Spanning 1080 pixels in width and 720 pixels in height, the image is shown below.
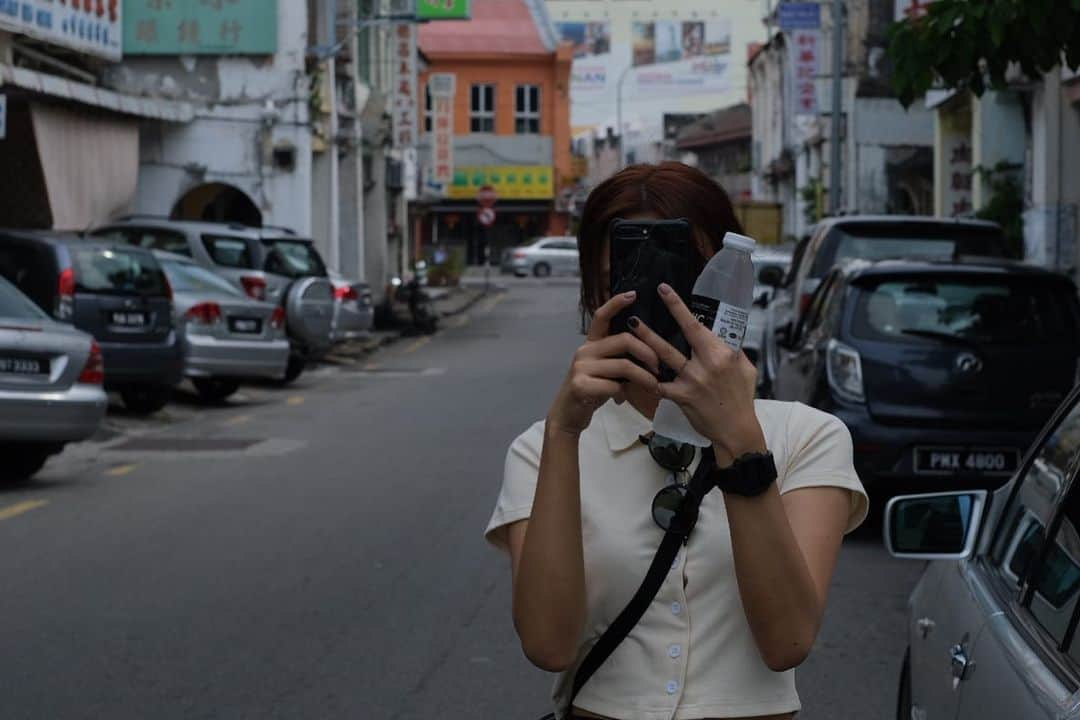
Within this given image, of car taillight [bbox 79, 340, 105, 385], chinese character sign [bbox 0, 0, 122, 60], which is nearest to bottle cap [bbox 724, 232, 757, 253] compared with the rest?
car taillight [bbox 79, 340, 105, 385]

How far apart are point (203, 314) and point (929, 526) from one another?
1551 cm

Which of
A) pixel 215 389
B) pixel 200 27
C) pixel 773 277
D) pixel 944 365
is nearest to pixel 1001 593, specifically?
pixel 944 365

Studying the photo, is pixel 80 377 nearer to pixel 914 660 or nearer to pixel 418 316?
pixel 914 660

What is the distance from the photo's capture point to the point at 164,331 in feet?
55.6

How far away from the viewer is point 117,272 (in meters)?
16.6

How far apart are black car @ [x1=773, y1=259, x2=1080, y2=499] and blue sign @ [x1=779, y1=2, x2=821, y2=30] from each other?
2745 cm

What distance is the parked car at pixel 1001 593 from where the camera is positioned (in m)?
3.03

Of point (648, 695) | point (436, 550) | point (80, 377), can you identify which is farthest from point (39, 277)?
point (648, 695)

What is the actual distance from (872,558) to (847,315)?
5.00 feet

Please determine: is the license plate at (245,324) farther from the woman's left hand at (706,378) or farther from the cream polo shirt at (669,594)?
the woman's left hand at (706,378)

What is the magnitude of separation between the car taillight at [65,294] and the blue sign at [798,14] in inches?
942

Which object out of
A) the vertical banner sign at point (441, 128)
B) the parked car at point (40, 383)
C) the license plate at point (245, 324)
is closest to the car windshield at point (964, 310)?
the parked car at point (40, 383)

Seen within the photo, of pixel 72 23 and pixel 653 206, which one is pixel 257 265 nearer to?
pixel 72 23

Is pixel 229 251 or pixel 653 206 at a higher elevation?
pixel 229 251
